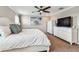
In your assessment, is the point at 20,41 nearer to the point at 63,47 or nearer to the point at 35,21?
the point at 63,47

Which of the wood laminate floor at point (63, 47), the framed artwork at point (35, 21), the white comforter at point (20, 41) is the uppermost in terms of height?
the framed artwork at point (35, 21)

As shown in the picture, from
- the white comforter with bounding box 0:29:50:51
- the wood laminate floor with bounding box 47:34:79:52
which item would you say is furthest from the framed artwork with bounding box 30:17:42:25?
the white comforter with bounding box 0:29:50:51

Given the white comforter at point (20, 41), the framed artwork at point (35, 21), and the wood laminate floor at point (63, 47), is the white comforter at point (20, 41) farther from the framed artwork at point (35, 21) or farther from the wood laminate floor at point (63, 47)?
the framed artwork at point (35, 21)

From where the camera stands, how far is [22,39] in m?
2.20

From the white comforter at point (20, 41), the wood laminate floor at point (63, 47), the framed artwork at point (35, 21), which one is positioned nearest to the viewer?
the white comforter at point (20, 41)

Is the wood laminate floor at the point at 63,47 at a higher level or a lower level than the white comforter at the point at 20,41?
lower

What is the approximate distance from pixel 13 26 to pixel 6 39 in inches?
32.8

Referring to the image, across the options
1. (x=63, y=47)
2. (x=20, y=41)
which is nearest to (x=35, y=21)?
(x=63, y=47)

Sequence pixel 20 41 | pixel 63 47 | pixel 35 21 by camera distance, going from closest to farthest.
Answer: pixel 20 41
pixel 63 47
pixel 35 21

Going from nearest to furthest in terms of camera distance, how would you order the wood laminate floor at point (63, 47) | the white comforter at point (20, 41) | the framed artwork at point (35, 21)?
1. the white comforter at point (20, 41)
2. the wood laminate floor at point (63, 47)
3. the framed artwork at point (35, 21)

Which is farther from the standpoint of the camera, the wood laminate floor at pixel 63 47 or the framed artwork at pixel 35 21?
the framed artwork at pixel 35 21

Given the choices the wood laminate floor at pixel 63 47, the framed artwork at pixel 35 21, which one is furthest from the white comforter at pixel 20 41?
the framed artwork at pixel 35 21
